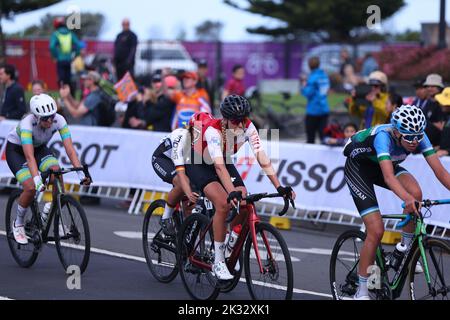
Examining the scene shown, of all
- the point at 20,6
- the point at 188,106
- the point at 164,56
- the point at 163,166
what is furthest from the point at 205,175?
the point at 164,56

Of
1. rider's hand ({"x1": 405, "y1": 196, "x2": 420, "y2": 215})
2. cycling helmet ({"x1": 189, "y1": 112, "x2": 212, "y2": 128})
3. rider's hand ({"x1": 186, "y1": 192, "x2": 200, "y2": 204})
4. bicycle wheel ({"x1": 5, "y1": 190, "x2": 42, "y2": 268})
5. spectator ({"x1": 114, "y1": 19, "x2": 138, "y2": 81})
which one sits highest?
spectator ({"x1": 114, "y1": 19, "x2": 138, "y2": 81})

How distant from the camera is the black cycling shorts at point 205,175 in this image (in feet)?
32.5

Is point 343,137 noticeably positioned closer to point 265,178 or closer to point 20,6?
point 265,178

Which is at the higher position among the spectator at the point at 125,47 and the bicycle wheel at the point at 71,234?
the spectator at the point at 125,47

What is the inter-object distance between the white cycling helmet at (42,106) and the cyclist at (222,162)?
1.85 m

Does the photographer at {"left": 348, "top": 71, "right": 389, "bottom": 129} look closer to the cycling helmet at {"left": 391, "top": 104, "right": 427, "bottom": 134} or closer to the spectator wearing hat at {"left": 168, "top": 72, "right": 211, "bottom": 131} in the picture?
the spectator wearing hat at {"left": 168, "top": 72, "right": 211, "bottom": 131}

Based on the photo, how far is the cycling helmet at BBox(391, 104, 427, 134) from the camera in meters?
8.88

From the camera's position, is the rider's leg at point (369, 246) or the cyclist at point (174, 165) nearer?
the rider's leg at point (369, 246)

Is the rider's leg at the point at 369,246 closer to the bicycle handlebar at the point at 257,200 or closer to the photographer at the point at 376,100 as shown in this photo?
the bicycle handlebar at the point at 257,200

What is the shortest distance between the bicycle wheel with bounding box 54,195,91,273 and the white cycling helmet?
34.4 inches

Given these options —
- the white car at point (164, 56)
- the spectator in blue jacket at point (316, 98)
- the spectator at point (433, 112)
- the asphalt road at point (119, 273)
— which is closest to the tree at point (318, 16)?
the white car at point (164, 56)

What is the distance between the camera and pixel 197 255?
33.2ft

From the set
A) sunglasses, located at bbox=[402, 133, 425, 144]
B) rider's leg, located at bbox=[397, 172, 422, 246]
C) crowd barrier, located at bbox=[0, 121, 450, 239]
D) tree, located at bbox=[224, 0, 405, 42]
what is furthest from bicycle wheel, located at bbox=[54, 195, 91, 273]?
tree, located at bbox=[224, 0, 405, 42]

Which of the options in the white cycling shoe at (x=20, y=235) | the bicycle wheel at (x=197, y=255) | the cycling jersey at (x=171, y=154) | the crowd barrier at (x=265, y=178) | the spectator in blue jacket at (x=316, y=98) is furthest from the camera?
Result: the spectator in blue jacket at (x=316, y=98)
